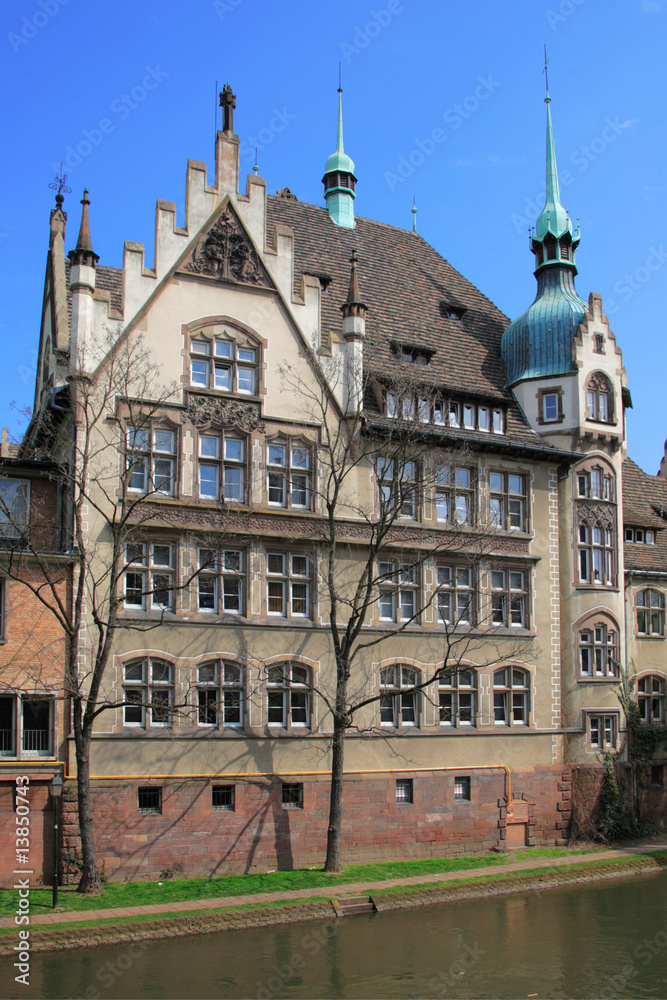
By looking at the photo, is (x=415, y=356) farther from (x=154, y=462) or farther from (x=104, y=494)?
(x=104, y=494)

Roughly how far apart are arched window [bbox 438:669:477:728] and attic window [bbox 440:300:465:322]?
13.7 m

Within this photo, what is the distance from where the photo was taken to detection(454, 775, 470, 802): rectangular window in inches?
1208

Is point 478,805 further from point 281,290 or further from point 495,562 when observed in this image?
point 281,290

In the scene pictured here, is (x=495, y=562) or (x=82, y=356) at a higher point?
(x=82, y=356)

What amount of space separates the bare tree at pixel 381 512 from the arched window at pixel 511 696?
70 cm

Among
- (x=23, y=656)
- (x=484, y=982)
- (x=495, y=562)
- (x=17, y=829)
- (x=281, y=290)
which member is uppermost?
(x=281, y=290)

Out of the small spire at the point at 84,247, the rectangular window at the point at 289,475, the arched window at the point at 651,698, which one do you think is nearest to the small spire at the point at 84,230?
the small spire at the point at 84,247

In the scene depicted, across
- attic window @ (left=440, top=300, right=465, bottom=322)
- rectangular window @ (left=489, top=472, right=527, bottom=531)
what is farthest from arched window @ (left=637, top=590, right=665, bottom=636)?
attic window @ (left=440, top=300, right=465, bottom=322)

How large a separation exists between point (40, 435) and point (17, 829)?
40.2 feet

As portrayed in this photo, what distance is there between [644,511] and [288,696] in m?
19.5

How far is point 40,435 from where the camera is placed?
31.0 m

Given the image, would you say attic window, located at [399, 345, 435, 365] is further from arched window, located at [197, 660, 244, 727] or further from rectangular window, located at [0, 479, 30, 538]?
rectangular window, located at [0, 479, 30, 538]

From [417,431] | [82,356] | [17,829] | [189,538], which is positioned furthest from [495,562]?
[17,829]

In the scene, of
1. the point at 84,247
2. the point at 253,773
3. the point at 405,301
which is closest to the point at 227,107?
the point at 84,247
